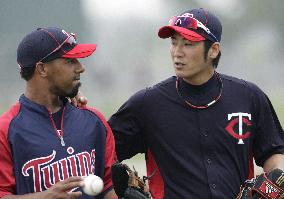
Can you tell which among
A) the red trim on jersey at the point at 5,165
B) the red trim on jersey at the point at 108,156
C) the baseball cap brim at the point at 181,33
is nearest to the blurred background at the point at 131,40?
the baseball cap brim at the point at 181,33

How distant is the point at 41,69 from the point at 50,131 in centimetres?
36

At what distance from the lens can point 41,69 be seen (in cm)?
424

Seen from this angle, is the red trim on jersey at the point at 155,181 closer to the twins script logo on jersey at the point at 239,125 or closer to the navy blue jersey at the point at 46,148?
the navy blue jersey at the point at 46,148

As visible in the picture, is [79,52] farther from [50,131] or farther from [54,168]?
[54,168]

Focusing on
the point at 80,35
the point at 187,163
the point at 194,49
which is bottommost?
the point at 80,35

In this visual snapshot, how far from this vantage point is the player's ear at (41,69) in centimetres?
423

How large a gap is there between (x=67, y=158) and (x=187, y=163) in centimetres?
78

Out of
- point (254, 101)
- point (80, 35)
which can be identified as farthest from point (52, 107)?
point (80, 35)

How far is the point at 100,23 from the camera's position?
13008 mm

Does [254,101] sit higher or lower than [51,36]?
lower

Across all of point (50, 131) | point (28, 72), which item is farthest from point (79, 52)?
point (50, 131)

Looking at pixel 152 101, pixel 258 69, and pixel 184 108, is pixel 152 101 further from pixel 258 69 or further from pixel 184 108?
pixel 258 69

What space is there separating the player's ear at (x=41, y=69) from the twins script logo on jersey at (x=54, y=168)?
0.44 m

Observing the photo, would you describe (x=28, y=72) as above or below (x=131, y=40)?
above
